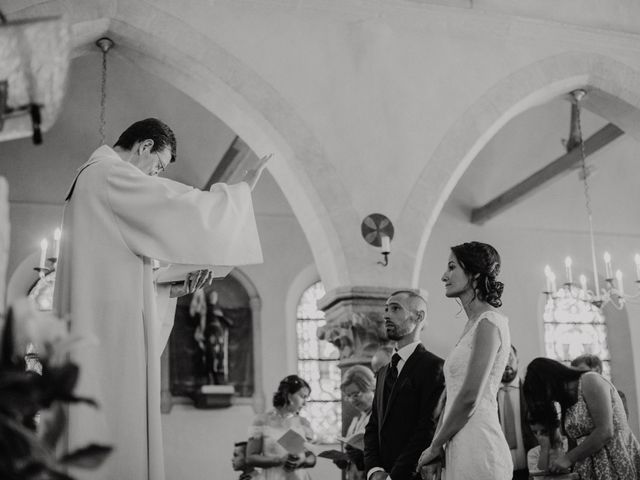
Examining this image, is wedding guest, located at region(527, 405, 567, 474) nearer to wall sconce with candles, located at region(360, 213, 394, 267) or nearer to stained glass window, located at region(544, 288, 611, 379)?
wall sconce with candles, located at region(360, 213, 394, 267)

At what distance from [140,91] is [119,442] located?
797 centimetres

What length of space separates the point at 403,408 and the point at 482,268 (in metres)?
0.85

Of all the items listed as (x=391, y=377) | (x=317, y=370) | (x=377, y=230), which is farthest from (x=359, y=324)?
(x=317, y=370)

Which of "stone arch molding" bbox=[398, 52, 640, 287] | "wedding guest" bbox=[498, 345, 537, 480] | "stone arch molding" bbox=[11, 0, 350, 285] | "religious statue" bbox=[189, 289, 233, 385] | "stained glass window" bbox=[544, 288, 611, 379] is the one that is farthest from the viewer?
"stained glass window" bbox=[544, 288, 611, 379]

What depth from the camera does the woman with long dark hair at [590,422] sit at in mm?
4273

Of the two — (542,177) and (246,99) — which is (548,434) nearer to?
(246,99)

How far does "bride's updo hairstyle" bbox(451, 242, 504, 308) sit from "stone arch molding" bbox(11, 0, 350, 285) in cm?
364

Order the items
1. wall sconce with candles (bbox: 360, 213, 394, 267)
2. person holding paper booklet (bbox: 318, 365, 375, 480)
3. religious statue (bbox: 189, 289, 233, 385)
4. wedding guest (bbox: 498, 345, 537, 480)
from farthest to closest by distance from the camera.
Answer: religious statue (bbox: 189, 289, 233, 385) < wall sconce with candles (bbox: 360, 213, 394, 267) < person holding paper booklet (bbox: 318, 365, 375, 480) < wedding guest (bbox: 498, 345, 537, 480)

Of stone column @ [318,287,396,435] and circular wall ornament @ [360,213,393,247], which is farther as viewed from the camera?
circular wall ornament @ [360,213,393,247]

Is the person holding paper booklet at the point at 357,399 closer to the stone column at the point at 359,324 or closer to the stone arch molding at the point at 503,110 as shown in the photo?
the stone column at the point at 359,324

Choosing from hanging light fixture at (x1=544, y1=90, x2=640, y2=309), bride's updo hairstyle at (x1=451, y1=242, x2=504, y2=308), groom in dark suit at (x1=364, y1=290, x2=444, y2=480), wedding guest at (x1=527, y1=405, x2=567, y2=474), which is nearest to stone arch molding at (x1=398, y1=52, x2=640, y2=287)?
hanging light fixture at (x1=544, y1=90, x2=640, y2=309)

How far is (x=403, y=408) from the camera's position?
12.6 feet

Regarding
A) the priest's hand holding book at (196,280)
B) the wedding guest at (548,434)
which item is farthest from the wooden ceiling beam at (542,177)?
the priest's hand holding book at (196,280)

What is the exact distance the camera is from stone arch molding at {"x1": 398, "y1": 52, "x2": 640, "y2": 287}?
730 centimetres
